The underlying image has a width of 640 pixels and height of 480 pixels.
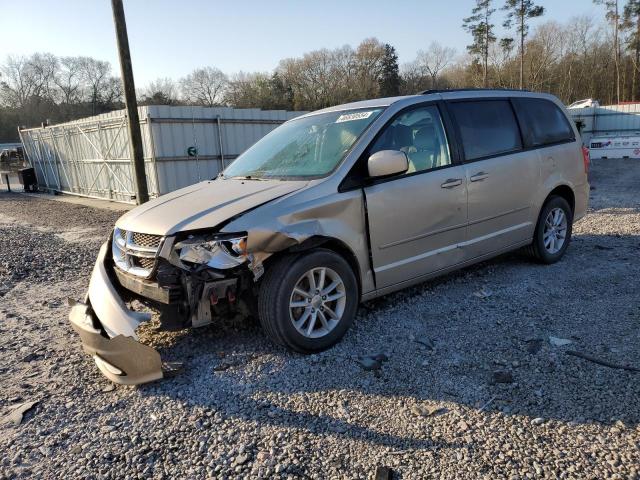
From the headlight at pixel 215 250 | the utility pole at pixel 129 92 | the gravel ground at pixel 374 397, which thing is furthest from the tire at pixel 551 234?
the utility pole at pixel 129 92

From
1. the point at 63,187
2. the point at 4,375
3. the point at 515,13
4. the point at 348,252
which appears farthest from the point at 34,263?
the point at 515,13

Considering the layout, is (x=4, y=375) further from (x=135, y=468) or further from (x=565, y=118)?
(x=565, y=118)

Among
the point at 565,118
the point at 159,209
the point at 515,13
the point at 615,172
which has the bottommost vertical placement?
the point at 615,172

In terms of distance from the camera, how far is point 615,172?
17.3m

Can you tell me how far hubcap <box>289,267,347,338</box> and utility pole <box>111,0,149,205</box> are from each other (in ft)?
22.4

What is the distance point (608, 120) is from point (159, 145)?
2288cm

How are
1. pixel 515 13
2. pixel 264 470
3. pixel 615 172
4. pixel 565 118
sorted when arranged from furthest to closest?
pixel 515 13 < pixel 615 172 < pixel 565 118 < pixel 264 470

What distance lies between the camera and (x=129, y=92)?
31.0 ft

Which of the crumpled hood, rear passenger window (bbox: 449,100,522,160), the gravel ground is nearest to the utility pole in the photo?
the gravel ground

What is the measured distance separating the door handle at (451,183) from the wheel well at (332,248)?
46.4 inches

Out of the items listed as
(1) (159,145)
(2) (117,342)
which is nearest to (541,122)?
(2) (117,342)

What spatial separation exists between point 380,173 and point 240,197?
1.11 m

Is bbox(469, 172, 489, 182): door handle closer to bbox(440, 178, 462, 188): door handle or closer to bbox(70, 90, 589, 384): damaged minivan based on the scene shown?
bbox(70, 90, 589, 384): damaged minivan

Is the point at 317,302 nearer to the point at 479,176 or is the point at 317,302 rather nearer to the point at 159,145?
the point at 479,176
